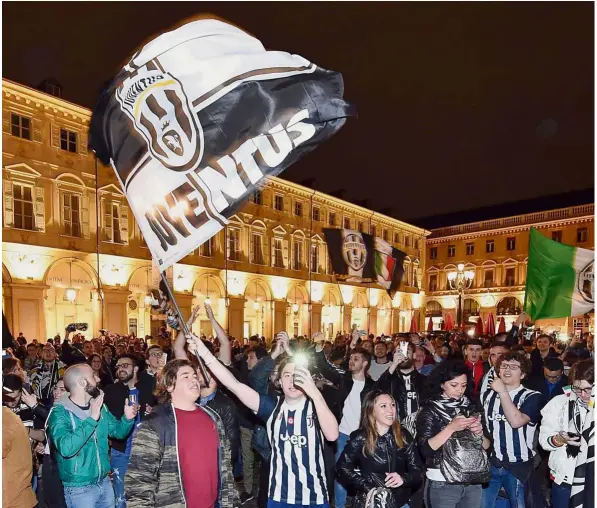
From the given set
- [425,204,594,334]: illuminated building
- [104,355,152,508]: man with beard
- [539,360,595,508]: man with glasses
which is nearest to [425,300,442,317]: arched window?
[425,204,594,334]: illuminated building

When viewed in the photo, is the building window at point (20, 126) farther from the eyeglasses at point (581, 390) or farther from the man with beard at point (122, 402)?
the eyeglasses at point (581, 390)

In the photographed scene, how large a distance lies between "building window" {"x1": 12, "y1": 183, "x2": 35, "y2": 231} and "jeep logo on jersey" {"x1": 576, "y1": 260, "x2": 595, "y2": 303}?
2346cm

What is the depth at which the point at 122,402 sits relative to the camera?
22.0 feet

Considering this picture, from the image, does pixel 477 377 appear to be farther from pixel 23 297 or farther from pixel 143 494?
pixel 23 297

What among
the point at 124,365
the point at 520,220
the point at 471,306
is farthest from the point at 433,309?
the point at 124,365

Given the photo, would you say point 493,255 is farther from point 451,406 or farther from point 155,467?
point 155,467

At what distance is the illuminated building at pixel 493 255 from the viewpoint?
57906mm

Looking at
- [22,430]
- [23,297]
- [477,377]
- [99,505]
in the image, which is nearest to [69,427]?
[22,430]

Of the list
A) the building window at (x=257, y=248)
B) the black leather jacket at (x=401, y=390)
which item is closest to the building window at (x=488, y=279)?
the building window at (x=257, y=248)

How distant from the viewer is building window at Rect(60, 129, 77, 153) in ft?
92.3

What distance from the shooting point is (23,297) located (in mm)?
24609

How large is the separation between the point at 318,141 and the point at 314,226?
1690 inches

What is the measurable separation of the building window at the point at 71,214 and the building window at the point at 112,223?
172 centimetres

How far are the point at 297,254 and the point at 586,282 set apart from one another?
36.3 metres
